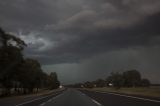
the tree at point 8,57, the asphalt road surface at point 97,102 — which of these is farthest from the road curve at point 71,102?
the tree at point 8,57

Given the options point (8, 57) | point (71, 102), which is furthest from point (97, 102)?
point (8, 57)

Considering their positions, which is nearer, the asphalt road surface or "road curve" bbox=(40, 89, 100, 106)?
the asphalt road surface

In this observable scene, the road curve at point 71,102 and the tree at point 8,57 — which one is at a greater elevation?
the tree at point 8,57

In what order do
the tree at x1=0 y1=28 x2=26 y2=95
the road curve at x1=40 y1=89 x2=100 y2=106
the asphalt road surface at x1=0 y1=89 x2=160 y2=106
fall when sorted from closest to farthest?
the asphalt road surface at x1=0 y1=89 x2=160 y2=106
the road curve at x1=40 y1=89 x2=100 y2=106
the tree at x1=0 y1=28 x2=26 y2=95

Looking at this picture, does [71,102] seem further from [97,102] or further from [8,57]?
[8,57]

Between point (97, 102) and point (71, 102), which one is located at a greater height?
point (71, 102)

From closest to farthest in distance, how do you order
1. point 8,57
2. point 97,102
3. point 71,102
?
point 97,102 < point 71,102 < point 8,57

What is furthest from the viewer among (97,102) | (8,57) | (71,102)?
(8,57)

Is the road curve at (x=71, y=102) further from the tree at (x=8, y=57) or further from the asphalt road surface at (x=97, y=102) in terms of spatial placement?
the tree at (x=8, y=57)

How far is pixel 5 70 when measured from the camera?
59.6 meters

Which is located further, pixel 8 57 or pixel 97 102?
pixel 8 57

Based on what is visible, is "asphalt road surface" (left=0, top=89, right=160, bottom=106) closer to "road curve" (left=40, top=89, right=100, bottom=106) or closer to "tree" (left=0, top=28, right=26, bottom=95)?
"road curve" (left=40, top=89, right=100, bottom=106)

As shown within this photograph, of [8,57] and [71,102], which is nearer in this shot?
[71,102]

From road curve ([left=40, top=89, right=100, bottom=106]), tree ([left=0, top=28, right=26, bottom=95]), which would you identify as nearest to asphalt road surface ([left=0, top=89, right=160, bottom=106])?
road curve ([left=40, top=89, right=100, bottom=106])
